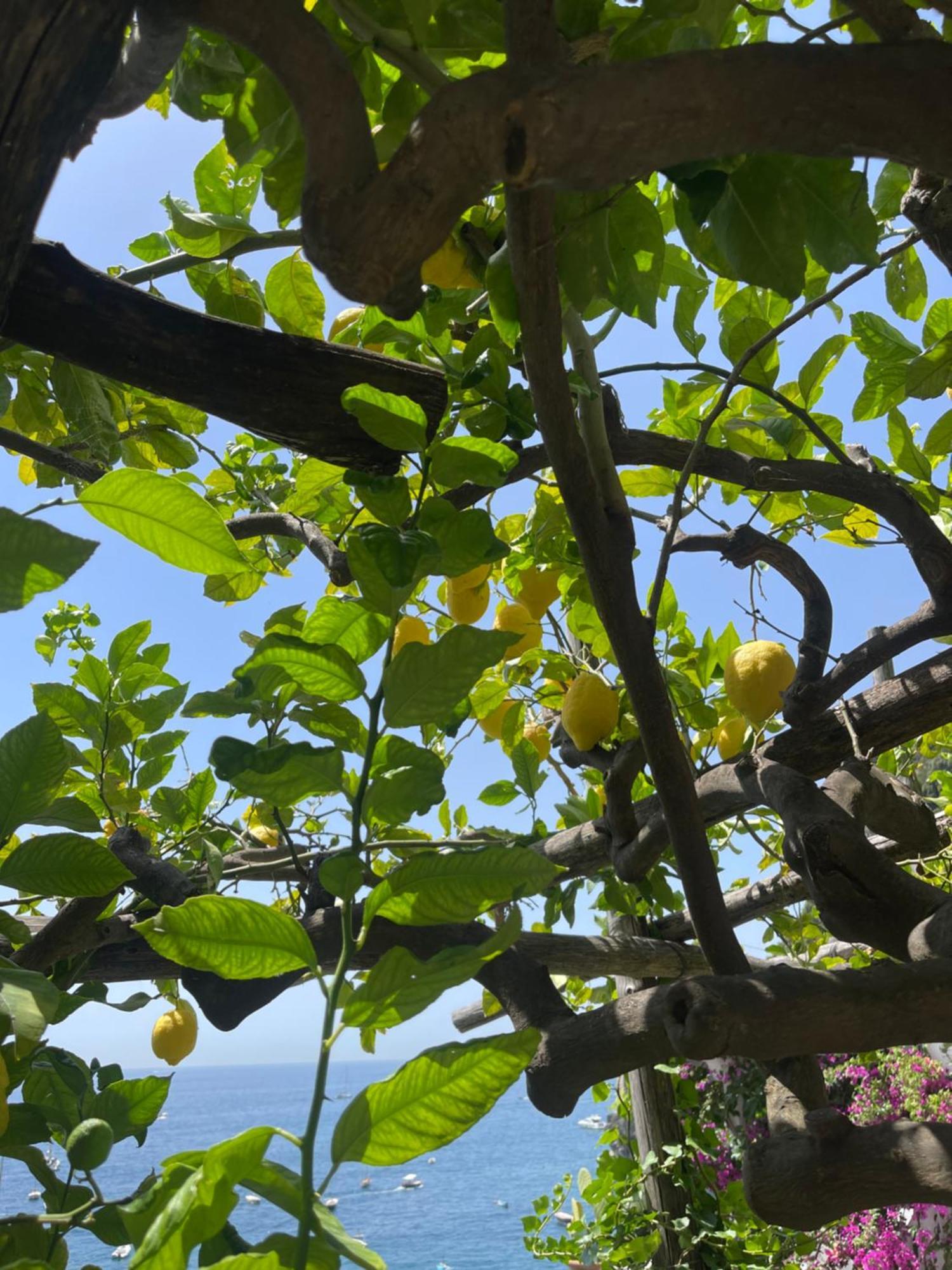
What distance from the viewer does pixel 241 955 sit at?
32 cm

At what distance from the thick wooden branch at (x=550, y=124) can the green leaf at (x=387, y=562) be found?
0.09 m

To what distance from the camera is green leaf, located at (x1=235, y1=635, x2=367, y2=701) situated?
0.36 metres

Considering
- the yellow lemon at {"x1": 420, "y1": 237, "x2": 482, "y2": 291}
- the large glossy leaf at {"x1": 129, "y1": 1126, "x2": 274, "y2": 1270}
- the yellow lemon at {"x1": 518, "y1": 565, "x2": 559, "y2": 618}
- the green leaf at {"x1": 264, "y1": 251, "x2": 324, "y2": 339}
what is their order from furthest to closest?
the yellow lemon at {"x1": 518, "y1": 565, "x2": 559, "y2": 618} < the green leaf at {"x1": 264, "y1": 251, "x2": 324, "y2": 339} < the yellow lemon at {"x1": 420, "y1": 237, "x2": 482, "y2": 291} < the large glossy leaf at {"x1": 129, "y1": 1126, "x2": 274, "y2": 1270}

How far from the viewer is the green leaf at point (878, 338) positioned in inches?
37.3

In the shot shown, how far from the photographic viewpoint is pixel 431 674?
0.36 meters

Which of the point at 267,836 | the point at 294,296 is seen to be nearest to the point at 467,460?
the point at 294,296

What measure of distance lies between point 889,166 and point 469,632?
2.50ft

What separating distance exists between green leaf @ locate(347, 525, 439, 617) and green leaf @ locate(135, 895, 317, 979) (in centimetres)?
12

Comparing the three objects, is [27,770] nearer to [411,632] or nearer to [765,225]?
[765,225]

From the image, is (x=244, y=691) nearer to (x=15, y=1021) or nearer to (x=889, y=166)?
(x=15, y=1021)

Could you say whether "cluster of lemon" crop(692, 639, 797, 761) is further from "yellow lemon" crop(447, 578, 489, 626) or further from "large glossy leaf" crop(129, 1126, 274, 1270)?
"large glossy leaf" crop(129, 1126, 274, 1270)

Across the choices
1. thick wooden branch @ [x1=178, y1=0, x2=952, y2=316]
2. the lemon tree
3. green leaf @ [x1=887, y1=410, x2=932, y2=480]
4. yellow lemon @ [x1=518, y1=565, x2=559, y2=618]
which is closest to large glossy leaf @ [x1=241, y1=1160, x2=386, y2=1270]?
the lemon tree

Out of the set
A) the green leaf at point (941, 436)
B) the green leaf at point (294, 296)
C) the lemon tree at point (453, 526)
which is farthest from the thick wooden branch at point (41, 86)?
the green leaf at point (941, 436)

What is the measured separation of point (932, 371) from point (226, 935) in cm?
80
